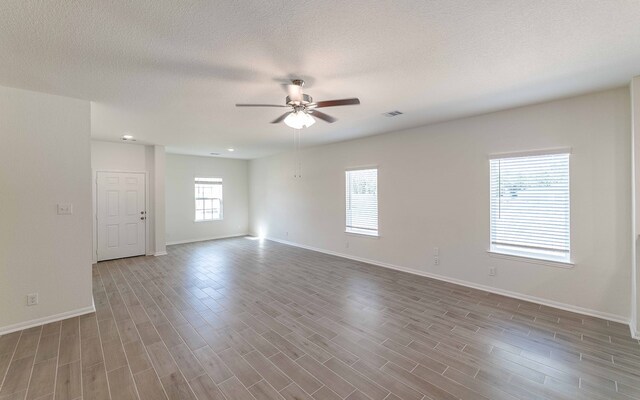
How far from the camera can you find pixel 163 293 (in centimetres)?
396

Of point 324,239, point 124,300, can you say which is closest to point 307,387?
point 124,300

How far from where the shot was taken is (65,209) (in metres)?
3.21

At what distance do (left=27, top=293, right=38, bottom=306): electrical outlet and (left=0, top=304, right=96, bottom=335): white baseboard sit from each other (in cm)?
19

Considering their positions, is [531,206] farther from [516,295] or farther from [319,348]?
[319,348]

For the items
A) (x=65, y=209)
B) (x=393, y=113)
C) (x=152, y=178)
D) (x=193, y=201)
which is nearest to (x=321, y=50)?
(x=393, y=113)

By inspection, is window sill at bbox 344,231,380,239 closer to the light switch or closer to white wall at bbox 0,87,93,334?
white wall at bbox 0,87,93,334

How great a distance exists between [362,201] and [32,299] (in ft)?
17.1

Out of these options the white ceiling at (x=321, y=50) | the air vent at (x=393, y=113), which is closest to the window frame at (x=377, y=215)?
the air vent at (x=393, y=113)

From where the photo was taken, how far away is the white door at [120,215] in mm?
5922

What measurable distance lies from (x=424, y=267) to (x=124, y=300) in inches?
188

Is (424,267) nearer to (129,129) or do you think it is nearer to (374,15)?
(374,15)

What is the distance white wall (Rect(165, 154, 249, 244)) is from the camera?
7.71 metres

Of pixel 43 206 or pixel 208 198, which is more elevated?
pixel 208 198

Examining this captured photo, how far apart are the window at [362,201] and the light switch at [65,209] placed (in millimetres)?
4709
